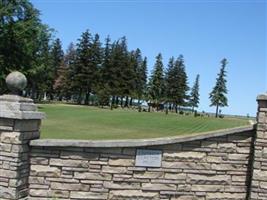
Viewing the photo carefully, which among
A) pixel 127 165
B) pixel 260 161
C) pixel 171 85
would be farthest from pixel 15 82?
pixel 171 85

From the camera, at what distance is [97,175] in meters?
8.42

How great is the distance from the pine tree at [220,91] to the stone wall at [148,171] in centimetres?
9317

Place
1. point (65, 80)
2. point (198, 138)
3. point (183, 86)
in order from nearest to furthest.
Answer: point (198, 138), point (65, 80), point (183, 86)

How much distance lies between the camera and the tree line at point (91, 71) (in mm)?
51812

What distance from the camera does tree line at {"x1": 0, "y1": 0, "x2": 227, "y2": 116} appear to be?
51812mm

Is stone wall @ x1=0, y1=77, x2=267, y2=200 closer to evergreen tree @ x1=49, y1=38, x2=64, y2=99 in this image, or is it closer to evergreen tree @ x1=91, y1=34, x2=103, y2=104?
evergreen tree @ x1=91, y1=34, x2=103, y2=104

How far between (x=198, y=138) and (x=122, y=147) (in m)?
1.37

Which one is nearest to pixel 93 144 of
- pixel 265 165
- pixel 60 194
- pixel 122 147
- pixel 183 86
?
pixel 122 147

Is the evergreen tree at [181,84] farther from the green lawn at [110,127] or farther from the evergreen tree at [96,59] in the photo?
the green lawn at [110,127]

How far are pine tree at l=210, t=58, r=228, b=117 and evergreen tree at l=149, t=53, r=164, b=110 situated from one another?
11.8 m

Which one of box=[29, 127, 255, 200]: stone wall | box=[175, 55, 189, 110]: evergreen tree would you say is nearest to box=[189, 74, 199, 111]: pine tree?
box=[175, 55, 189, 110]: evergreen tree

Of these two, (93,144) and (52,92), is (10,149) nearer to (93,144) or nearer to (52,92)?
(93,144)

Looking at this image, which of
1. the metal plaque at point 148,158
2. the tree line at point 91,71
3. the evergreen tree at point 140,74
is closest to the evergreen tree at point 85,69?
the tree line at point 91,71

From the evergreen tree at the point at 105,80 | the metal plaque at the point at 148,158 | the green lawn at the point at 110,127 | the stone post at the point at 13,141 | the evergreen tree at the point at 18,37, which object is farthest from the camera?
the evergreen tree at the point at 105,80
